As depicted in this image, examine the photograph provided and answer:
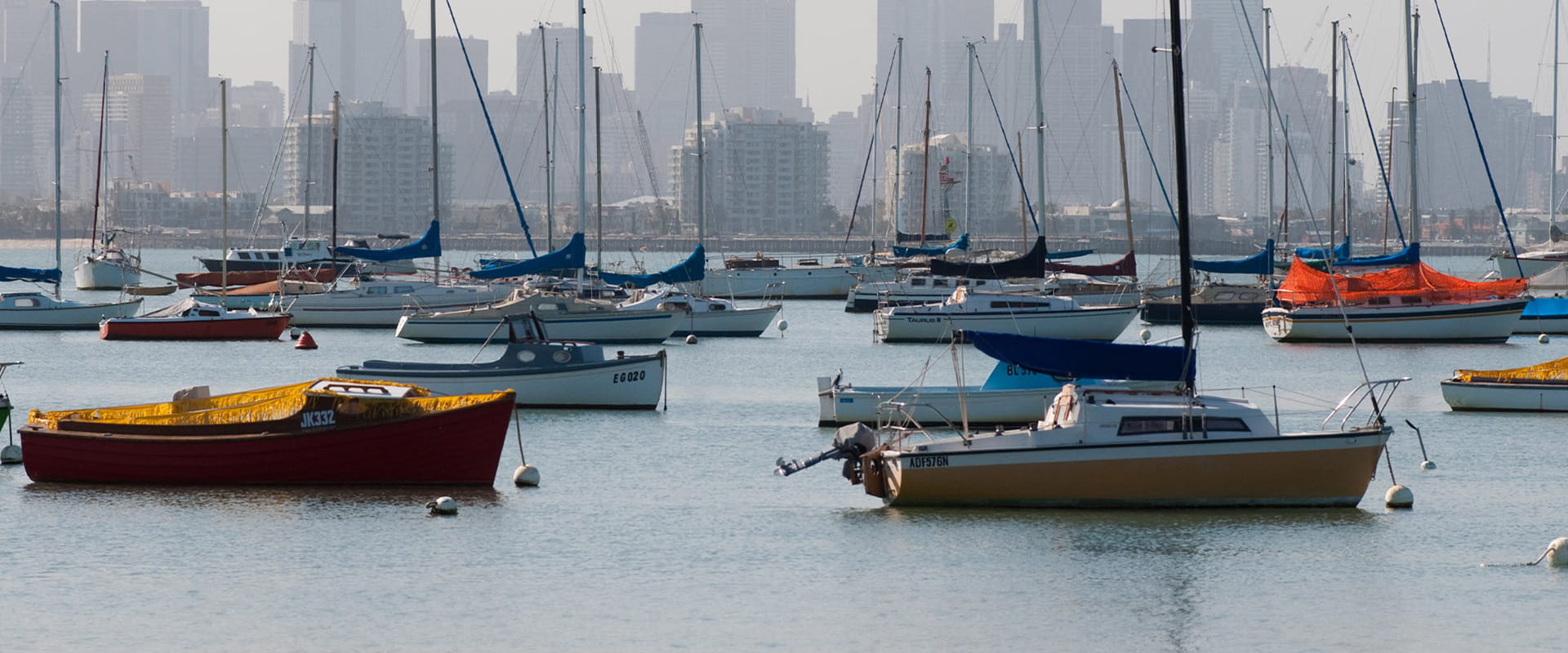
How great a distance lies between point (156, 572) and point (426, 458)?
6528mm

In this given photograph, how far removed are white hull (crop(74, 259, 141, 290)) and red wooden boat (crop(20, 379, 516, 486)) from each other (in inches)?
3248

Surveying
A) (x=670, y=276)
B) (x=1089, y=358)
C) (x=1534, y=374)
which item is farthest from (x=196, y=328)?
(x=1089, y=358)

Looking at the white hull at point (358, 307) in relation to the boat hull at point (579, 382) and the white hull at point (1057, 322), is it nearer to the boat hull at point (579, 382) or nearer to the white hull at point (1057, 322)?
the white hull at point (1057, 322)

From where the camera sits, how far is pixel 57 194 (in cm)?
8662

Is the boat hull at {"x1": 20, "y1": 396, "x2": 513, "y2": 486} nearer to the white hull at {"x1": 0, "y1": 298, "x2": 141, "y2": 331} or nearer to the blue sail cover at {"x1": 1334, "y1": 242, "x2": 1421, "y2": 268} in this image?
the blue sail cover at {"x1": 1334, "y1": 242, "x2": 1421, "y2": 268}

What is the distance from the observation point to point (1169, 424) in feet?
94.0

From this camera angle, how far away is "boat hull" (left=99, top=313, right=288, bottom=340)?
6875cm

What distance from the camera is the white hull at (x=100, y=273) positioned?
111312 millimetres

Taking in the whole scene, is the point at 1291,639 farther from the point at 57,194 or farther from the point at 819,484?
the point at 57,194

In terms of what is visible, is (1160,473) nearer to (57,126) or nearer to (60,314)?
(60,314)

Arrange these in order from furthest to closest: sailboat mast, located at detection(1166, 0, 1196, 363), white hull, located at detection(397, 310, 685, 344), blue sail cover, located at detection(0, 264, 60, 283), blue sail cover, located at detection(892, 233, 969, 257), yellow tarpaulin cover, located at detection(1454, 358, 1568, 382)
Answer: blue sail cover, located at detection(892, 233, 969, 257) → blue sail cover, located at detection(0, 264, 60, 283) → white hull, located at detection(397, 310, 685, 344) → yellow tarpaulin cover, located at detection(1454, 358, 1568, 382) → sailboat mast, located at detection(1166, 0, 1196, 363)

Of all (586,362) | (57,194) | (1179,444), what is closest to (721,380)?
(586,362)

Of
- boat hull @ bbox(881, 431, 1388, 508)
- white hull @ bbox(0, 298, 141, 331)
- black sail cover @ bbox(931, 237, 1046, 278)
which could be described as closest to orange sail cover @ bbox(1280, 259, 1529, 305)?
black sail cover @ bbox(931, 237, 1046, 278)

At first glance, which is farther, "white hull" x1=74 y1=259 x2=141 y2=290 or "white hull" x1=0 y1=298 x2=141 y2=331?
"white hull" x1=74 y1=259 x2=141 y2=290
